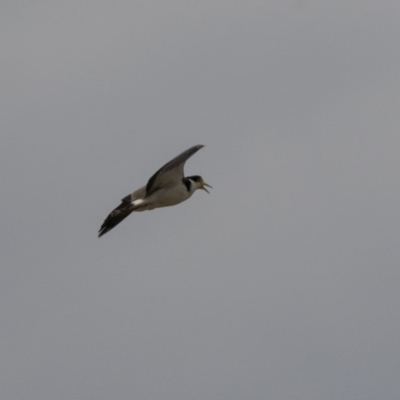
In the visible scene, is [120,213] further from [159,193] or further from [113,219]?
[159,193]

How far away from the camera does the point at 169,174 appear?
147 ft

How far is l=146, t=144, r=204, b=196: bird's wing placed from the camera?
43.8 metres

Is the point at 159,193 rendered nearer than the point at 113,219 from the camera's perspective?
Yes

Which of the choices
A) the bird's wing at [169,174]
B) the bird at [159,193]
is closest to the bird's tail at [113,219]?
the bird at [159,193]

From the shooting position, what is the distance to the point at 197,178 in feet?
153

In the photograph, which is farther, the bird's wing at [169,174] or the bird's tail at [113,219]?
the bird's tail at [113,219]

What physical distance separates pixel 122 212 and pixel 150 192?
108 cm

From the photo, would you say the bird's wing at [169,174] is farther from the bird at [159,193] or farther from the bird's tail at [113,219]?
the bird's tail at [113,219]

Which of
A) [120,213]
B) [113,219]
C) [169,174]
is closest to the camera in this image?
[169,174]

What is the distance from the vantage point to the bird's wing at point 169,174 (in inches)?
1724

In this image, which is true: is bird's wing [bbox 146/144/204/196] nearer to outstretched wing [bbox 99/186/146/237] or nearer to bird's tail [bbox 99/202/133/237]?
outstretched wing [bbox 99/186/146/237]

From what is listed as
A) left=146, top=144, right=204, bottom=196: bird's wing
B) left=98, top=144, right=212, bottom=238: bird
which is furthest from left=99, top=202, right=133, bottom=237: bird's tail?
left=146, top=144, right=204, bottom=196: bird's wing

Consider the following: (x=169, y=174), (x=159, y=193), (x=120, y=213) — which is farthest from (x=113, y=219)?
(x=169, y=174)

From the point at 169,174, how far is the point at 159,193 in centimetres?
52
